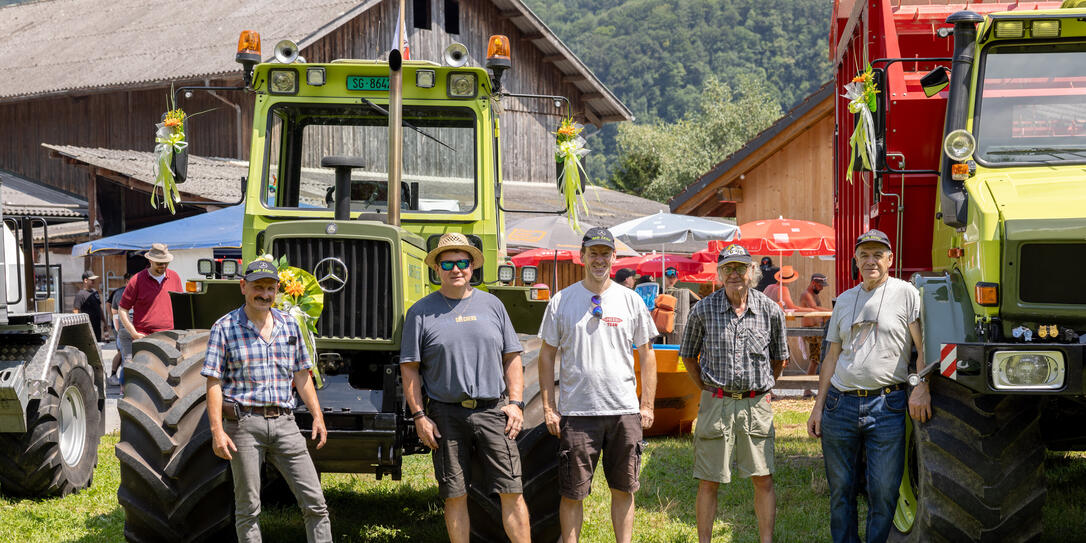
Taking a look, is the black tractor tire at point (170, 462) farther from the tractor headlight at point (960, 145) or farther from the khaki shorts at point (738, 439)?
the tractor headlight at point (960, 145)

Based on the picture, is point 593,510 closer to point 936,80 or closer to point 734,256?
point 734,256

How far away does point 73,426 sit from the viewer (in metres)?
9.08

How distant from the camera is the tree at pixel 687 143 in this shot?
151ft

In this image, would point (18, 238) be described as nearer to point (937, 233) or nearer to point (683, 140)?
point (937, 233)

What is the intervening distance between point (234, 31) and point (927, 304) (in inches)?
1014

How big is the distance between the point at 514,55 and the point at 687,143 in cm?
1939

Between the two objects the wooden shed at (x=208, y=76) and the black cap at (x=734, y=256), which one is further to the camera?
the wooden shed at (x=208, y=76)

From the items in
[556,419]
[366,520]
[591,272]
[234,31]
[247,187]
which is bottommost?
[366,520]

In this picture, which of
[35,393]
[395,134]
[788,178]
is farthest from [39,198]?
[395,134]

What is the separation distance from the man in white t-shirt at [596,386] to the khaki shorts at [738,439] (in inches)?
19.1

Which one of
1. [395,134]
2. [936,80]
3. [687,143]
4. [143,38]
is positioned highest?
[143,38]

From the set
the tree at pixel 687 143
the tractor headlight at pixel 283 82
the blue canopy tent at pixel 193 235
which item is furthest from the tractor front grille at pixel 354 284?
the tree at pixel 687 143

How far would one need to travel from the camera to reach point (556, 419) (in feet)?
20.1

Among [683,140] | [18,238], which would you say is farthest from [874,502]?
[683,140]
